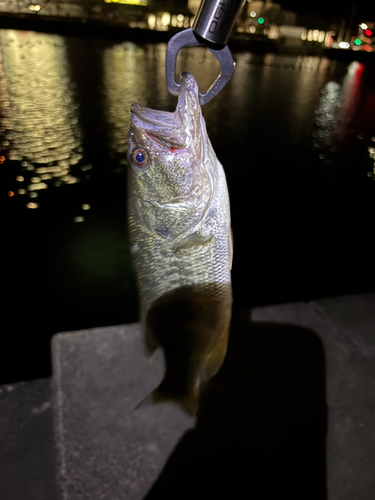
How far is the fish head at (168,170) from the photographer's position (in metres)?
1.38

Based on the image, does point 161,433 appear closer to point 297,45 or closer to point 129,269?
point 129,269

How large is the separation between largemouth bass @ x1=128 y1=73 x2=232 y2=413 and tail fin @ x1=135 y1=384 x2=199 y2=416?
0.05m

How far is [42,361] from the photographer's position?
10.5ft

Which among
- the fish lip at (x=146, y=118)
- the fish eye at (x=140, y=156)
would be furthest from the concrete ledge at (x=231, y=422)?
the fish lip at (x=146, y=118)

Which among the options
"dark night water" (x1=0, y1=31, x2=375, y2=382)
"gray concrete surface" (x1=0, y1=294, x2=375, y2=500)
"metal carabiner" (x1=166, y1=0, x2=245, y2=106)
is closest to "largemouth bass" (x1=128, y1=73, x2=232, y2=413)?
"gray concrete surface" (x1=0, y1=294, x2=375, y2=500)

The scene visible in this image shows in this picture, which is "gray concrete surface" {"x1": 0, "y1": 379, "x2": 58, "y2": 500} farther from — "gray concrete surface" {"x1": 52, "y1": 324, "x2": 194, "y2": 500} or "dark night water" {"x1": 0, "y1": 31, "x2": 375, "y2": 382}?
"dark night water" {"x1": 0, "y1": 31, "x2": 375, "y2": 382}

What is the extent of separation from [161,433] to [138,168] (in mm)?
1199

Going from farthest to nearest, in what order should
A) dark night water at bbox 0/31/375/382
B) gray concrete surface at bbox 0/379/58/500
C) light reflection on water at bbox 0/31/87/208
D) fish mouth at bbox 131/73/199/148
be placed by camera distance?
light reflection on water at bbox 0/31/87/208
dark night water at bbox 0/31/375/382
gray concrete surface at bbox 0/379/58/500
fish mouth at bbox 131/73/199/148

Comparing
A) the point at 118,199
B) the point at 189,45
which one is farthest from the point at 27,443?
the point at 118,199

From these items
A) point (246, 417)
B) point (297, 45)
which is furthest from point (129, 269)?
point (297, 45)

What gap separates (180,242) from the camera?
1475 millimetres

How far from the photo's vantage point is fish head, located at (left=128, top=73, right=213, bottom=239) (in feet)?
4.54

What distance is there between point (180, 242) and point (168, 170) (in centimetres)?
30

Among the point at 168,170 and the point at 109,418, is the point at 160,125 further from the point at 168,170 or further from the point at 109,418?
the point at 109,418
